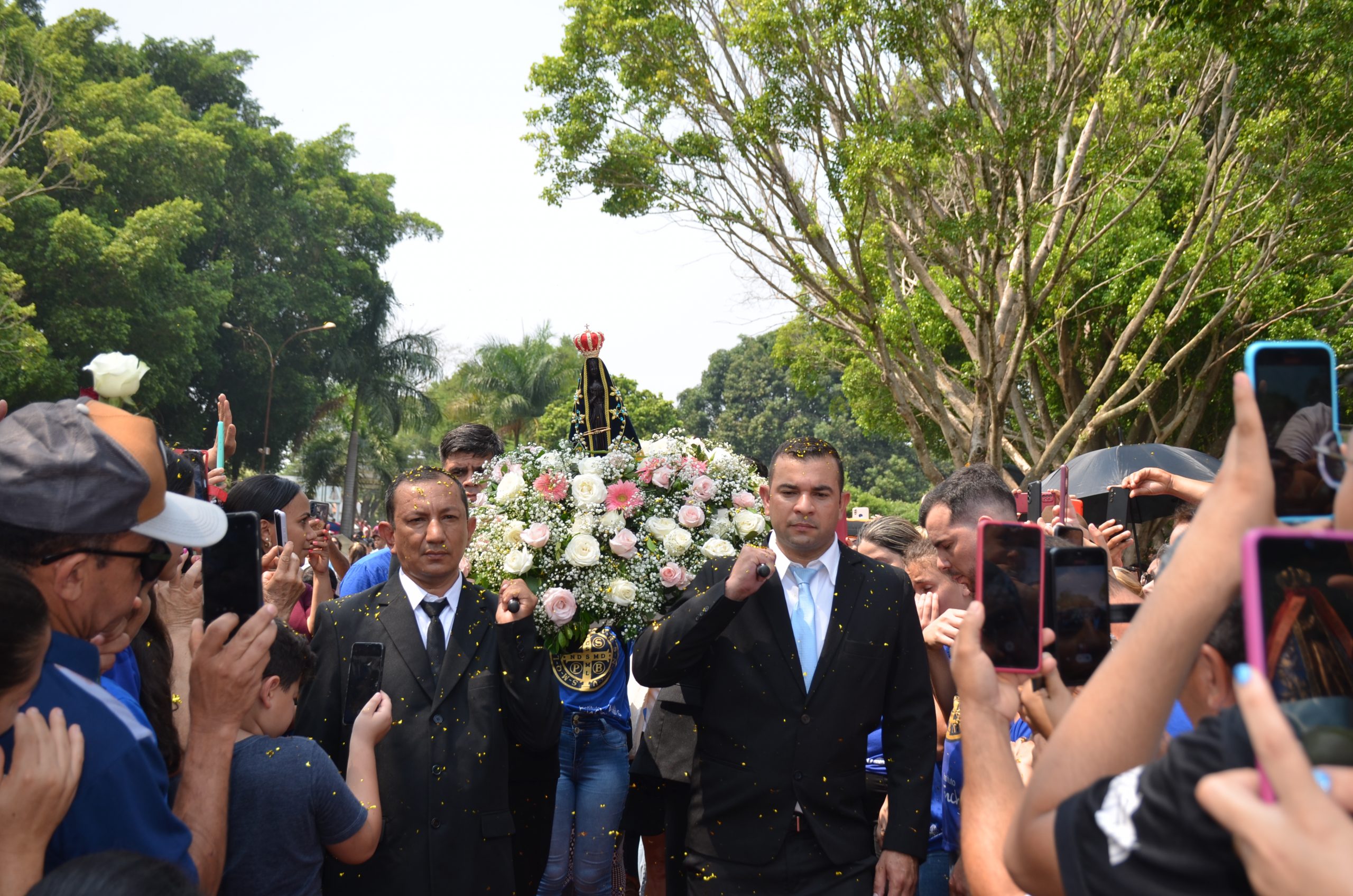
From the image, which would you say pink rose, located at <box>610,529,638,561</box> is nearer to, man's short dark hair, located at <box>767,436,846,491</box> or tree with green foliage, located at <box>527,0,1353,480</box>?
man's short dark hair, located at <box>767,436,846,491</box>

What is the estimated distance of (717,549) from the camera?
475cm

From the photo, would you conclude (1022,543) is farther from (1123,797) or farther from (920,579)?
(920,579)


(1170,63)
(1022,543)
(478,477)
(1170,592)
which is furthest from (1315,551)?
(1170,63)

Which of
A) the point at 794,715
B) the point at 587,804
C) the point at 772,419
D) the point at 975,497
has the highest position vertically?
the point at 772,419

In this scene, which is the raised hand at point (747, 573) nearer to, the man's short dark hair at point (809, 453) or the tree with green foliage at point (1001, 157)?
the man's short dark hair at point (809, 453)

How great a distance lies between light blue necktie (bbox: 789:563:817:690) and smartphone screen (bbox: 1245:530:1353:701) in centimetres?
266

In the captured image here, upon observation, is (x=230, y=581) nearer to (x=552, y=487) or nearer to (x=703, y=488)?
(x=552, y=487)

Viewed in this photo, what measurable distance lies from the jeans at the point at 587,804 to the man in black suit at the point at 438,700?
41.7 inches

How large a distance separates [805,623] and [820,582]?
178 millimetres

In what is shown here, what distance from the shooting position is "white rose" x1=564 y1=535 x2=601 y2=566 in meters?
4.61

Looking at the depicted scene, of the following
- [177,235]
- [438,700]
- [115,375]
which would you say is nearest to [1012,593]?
[438,700]

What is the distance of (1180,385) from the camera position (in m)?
18.5

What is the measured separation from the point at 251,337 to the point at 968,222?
30921mm

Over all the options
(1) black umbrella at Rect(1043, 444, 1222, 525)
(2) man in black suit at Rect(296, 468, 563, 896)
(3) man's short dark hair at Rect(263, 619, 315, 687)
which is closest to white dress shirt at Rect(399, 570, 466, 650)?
(2) man in black suit at Rect(296, 468, 563, 896)
